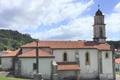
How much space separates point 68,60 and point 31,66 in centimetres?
755

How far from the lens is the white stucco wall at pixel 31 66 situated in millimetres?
62344

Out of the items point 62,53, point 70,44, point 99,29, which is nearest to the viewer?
point 62,53

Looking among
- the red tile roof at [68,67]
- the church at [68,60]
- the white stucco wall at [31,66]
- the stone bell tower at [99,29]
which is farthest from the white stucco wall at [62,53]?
the stone bell tower at [99,29]

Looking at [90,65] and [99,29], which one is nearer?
[90,65]

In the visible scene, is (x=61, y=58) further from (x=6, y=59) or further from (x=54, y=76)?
(x=6, y=59)

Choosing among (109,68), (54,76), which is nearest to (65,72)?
(54,76)

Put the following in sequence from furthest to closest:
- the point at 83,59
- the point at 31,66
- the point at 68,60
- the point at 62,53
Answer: the point at 83,59 → the point at 68,60 → the point at 62,53 → the point at 31,66

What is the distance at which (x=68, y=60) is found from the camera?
6688 centimetres

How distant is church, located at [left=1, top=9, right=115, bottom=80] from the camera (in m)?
62.7

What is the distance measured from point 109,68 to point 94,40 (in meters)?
6.93

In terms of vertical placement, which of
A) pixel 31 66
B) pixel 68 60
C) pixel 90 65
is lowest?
pixel 90 65

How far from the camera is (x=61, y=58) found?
6656cm

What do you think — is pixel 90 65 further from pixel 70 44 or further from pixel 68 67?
pixel 70 44

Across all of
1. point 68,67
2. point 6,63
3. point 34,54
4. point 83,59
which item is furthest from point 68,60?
point 6,63
